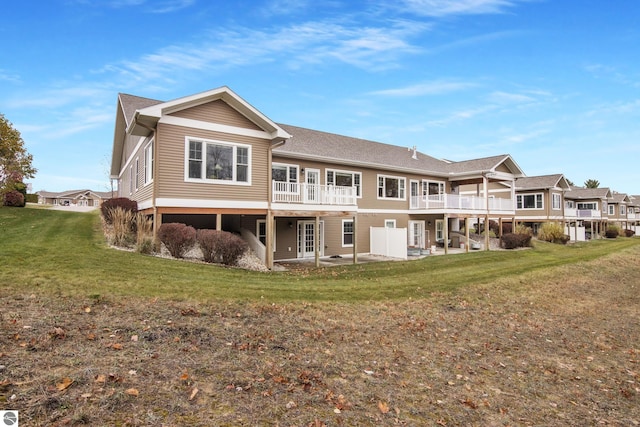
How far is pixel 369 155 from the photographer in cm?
2377

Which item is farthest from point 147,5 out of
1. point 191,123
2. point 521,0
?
point 521,0

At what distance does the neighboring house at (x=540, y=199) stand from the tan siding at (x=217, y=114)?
1274 inches

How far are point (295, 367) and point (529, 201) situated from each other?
41079mm

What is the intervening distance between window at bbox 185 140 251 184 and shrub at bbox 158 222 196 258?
2246 millimetres

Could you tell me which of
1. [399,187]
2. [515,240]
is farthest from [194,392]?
[515,240]

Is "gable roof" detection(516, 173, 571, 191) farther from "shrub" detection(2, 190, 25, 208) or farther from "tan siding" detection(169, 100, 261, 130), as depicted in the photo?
"shrub" detection(2, 190, 25, 208)

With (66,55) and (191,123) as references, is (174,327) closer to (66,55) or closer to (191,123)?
(191,123)

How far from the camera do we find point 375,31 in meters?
17.5

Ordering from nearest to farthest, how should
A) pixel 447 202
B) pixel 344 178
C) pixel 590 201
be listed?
1. pixel 344 178
2. pixel 447 202
3. pixel 590 201

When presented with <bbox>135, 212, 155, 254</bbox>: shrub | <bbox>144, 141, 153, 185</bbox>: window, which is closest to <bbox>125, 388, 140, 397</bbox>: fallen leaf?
<bbox>135, 212, 155, 254</bbox>: shrub

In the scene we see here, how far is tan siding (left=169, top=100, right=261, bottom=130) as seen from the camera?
45.6 ft

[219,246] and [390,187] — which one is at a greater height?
[390,187]

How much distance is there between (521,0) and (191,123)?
1568 centimetres

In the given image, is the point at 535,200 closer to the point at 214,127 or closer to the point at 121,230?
the point at 214,127
